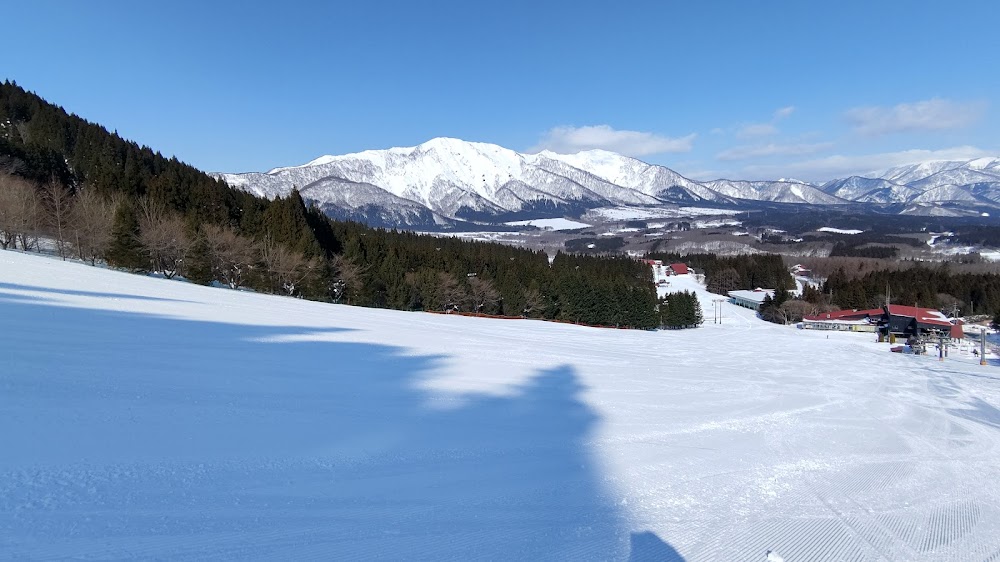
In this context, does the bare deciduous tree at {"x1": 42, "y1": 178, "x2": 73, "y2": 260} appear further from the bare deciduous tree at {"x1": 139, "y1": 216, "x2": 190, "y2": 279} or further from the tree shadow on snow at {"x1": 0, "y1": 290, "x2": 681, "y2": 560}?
the tree shadow on snow at {"x1": 0, "y1": 290, "x2": 681, "y2": 560}

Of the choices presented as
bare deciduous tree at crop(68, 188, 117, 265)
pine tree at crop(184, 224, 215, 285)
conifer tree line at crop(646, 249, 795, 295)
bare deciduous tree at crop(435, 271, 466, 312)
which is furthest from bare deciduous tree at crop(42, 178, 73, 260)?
conifer tree line at crop(646, 249, 795, 295)

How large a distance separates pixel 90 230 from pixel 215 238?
23.2 feet

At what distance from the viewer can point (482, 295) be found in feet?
166

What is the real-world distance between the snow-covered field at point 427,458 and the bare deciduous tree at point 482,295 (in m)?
34.1

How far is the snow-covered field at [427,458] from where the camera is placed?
4742mm

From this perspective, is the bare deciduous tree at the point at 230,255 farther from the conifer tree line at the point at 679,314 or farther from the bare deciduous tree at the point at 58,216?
the conifer tree line at the point at 679,314

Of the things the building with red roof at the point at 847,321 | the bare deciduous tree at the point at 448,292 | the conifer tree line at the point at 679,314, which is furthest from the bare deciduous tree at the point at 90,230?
the building with red roof at the point at 847,321

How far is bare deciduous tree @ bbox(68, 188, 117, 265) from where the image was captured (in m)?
33.1

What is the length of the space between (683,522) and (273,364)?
Result: 923cm

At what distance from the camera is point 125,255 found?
3191 centimetres

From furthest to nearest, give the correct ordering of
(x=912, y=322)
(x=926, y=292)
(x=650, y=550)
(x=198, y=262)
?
(x=926, y=292), (x=912, y=322), (x=198, y=262), (x=650, y=550)

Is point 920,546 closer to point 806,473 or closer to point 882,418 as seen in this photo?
point 806,473

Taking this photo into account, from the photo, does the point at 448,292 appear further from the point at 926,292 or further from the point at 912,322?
the point at 926,292

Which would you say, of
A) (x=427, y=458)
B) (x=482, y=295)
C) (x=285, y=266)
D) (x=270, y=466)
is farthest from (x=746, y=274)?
(x=270, y=466)
